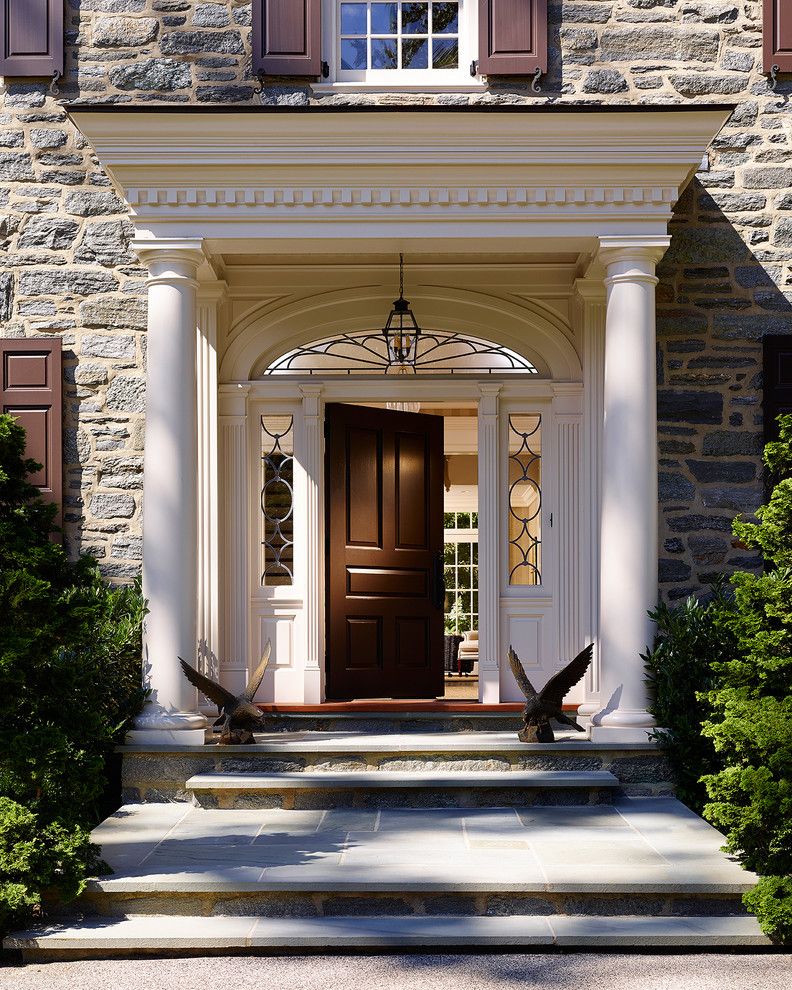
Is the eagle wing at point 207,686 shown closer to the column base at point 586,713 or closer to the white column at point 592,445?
the column base at point 586,713

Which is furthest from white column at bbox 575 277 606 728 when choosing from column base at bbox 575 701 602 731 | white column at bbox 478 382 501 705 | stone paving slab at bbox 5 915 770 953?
stone paving slab at bbox 5 915 770 953

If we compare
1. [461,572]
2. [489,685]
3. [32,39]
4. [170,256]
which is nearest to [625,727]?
[489,685]

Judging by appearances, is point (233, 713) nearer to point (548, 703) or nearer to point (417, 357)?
point (548, 703)

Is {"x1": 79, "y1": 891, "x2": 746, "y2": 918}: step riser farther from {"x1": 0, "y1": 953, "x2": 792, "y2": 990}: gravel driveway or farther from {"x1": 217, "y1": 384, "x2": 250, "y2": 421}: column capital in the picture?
{"x1": 217, "y1": 384, "x2": 250, "y2": 421}: column capital

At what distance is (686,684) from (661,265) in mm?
2948

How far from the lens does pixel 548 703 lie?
7.05 metres

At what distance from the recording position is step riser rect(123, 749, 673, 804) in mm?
6730

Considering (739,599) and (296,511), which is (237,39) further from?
(739,599)

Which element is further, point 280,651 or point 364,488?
point 364,488

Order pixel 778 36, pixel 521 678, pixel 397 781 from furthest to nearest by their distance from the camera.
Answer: pixel 778 36 < pixel 521 678 < pixel 397 781

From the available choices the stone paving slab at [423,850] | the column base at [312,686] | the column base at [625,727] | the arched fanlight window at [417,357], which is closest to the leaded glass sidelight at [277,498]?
the arched fanlight window at [417,357]

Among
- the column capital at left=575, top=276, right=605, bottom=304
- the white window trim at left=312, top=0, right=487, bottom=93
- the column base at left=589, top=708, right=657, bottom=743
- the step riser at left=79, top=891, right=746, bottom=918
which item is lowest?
the step riser at left=79, top=891, right=746, bottom=918

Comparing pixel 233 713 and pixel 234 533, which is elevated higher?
pixel 234 533

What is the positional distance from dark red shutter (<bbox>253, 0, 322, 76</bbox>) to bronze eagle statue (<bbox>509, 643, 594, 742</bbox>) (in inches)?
171
